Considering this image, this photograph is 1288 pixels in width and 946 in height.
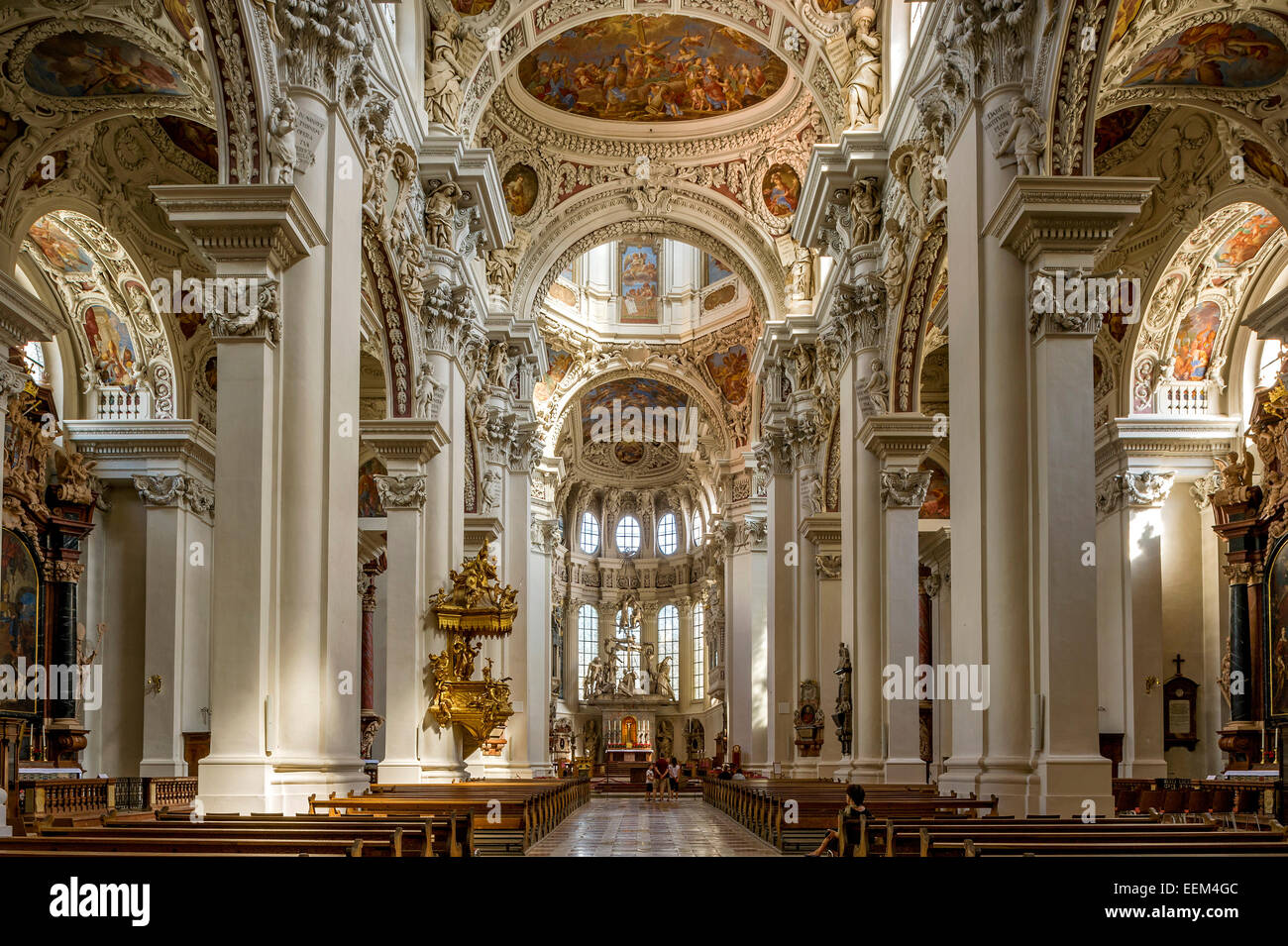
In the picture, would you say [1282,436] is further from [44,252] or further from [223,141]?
[44,252]

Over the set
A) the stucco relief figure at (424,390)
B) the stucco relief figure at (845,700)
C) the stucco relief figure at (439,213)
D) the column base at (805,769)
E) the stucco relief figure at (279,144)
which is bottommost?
the column base at (805,769)

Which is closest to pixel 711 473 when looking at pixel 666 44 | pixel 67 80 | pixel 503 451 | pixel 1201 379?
pixel 503 451

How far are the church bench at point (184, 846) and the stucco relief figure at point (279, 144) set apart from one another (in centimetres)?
Result: 660

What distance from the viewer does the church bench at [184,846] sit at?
24.9 ft

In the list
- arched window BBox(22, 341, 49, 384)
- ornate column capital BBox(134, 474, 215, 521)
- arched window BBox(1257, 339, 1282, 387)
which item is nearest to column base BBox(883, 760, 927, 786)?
arched window BBox(1257, 339, 1282, 387)

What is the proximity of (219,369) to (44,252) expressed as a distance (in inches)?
411

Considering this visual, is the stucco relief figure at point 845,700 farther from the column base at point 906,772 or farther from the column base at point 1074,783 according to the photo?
the column base at point 1074,783

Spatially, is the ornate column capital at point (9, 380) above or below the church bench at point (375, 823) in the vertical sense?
above

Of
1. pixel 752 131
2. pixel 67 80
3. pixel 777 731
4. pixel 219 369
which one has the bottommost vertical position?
pixel 777 731

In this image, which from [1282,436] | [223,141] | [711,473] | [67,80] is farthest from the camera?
[711,473]

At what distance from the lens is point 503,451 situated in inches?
1192

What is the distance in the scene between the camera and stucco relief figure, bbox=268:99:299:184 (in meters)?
12.4

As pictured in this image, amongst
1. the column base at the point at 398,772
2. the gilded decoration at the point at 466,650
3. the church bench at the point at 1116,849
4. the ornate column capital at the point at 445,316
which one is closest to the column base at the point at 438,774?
the column base at the point at 398,772
